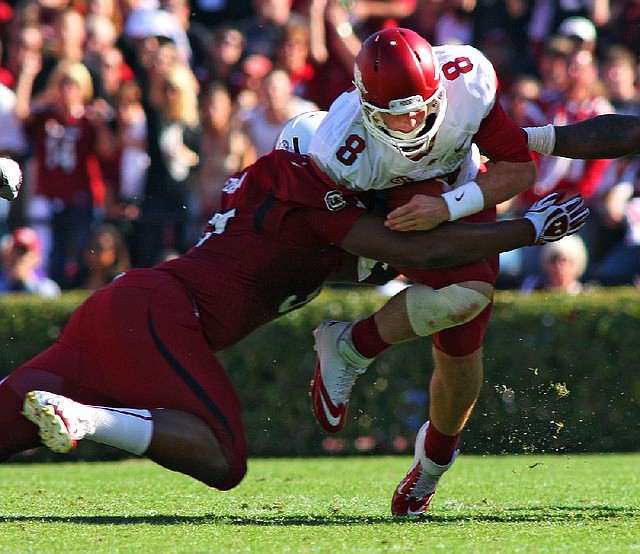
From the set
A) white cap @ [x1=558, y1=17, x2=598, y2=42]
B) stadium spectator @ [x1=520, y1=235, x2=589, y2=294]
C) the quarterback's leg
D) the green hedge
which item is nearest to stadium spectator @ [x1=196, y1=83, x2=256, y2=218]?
the green hedge

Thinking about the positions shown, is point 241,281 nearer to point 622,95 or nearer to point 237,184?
point 237,184

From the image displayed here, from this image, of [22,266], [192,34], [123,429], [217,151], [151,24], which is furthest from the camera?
[192,34]

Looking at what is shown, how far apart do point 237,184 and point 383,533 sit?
1.56m

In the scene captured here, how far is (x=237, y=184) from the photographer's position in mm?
5293

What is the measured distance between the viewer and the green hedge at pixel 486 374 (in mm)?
7965

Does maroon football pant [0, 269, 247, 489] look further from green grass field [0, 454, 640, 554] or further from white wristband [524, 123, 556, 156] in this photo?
white wristband [524, 123, 556, 156]

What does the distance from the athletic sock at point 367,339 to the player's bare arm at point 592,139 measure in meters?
0.98

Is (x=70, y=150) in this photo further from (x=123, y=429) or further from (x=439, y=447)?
(x=123, y=429)

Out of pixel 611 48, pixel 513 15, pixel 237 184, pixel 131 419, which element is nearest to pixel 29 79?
pixel 513 15

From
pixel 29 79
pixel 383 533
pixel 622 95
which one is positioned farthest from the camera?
pixel 29 79

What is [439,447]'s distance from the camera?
5.29 meters

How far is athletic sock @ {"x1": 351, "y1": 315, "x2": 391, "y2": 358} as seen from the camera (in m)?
5.32

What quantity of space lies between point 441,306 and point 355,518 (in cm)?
91

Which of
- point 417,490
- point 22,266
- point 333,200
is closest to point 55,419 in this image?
point 333,200
